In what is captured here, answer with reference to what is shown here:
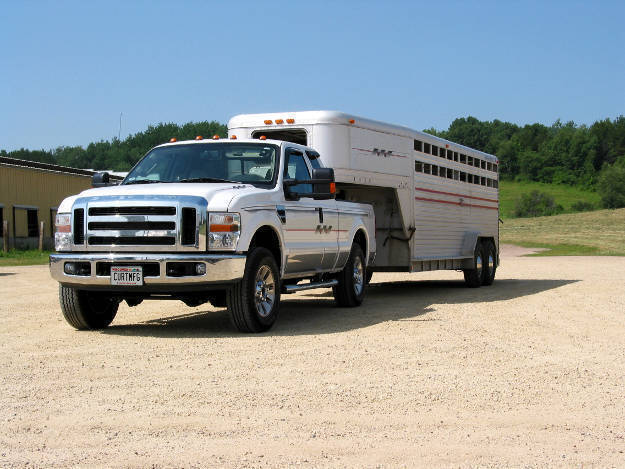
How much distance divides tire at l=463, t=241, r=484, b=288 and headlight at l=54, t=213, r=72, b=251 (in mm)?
11333

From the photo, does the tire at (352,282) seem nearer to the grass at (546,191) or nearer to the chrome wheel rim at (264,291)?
the chrome wheel rim at (264,291)

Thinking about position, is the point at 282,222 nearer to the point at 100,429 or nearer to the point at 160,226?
the point at 160,226

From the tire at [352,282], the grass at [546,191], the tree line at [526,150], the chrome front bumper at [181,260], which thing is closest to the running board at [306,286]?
the tire at [352,282]

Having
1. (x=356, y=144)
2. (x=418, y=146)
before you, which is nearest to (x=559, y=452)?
(x=356, y=144)

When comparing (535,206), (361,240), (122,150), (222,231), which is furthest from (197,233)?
(122,150)

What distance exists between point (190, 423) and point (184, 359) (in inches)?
105

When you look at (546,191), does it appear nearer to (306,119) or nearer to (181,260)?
(306,119)

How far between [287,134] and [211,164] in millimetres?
3755

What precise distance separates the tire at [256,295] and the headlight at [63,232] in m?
1.96

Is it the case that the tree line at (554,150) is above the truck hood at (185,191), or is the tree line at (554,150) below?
above

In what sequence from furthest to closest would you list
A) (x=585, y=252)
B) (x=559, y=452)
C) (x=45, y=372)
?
(x=585, y=252) < (x=45, y=372) < (x=559, y=452)

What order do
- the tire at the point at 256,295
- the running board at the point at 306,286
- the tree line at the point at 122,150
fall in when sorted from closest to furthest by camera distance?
the tire at the point at 256,295 → the running board at the point at 306,286 → the tree line at the point at 122,150

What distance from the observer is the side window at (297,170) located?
11458 millimetres

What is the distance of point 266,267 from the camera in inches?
407
